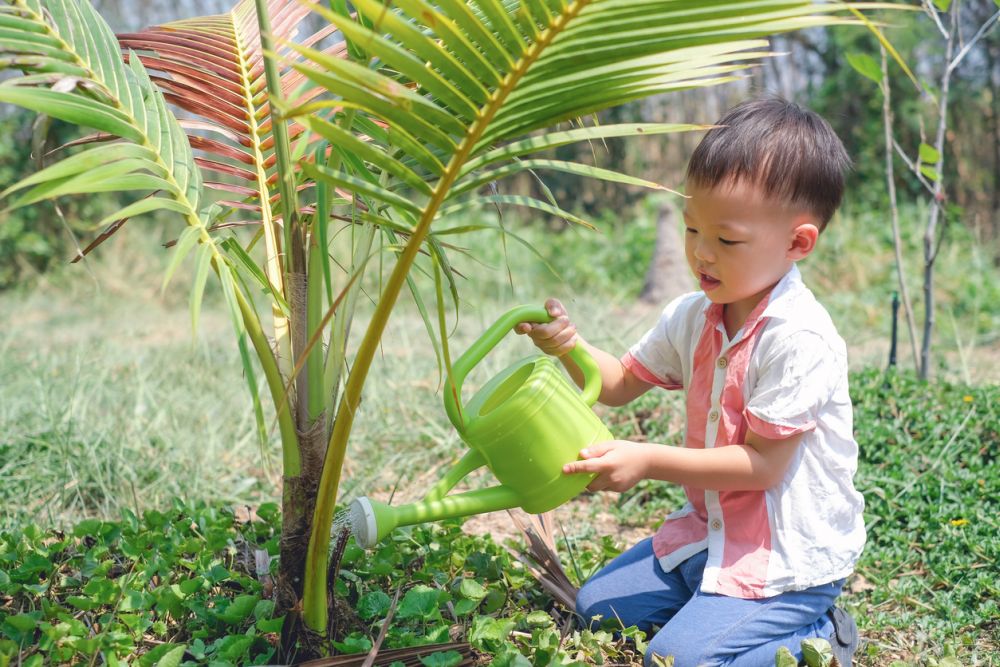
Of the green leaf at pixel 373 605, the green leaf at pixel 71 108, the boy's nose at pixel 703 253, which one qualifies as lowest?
the green leaf at pixel 373 605

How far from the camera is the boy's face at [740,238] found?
5.02 ft

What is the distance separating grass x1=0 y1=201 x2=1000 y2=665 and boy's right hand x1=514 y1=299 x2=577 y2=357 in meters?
0.15

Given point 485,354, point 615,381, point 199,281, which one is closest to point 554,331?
point 485,354

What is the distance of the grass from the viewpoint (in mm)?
2061

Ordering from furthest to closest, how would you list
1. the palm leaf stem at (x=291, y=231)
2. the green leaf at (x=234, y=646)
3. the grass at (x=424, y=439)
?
the grass at (x=424, y=439), the green leaf at (x=234, y=646), the palm leaf stem at (x=291, y=231)

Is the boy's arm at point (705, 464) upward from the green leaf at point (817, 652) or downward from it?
upward

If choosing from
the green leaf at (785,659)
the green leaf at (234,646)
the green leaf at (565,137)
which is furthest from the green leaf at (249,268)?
the green leaf at (785,659)

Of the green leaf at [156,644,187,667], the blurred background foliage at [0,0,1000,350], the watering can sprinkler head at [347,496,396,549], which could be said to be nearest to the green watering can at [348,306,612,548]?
the watering can sprinkler head at [347,496,396,549]

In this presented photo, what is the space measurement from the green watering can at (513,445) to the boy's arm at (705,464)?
54mm

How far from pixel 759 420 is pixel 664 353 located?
396 millimetres

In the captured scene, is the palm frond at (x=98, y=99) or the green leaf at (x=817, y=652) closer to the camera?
the palm frond at (x=98, y=99)

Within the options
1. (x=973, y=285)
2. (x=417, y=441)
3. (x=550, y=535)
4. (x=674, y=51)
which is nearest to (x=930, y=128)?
(x=973, y=285)

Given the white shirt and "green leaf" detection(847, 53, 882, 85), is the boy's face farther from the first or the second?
"green leaf" detection(847, 53, 882, 85)

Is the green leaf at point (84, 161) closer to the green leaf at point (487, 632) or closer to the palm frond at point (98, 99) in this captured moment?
the palm frond at point (98, 99)
